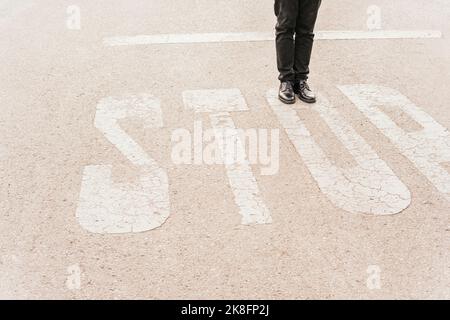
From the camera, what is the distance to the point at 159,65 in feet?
24.2

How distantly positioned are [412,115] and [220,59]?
2.66 metres

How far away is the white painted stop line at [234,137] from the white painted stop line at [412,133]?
1299 millimetres

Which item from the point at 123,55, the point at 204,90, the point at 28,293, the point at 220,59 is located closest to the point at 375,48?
the point at 220,59

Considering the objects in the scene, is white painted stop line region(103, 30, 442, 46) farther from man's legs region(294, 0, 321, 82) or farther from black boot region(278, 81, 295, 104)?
black boot region(278, 81, 295, 104)

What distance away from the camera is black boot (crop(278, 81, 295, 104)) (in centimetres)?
625

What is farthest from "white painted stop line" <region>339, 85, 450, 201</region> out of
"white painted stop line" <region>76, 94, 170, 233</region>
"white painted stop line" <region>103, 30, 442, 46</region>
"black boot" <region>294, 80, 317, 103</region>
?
"white painted stop line" <region>76, 94, 170, 233</region>

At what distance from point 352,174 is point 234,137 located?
1189 mm

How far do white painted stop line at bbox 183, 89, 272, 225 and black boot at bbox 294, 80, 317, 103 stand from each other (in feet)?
2.00

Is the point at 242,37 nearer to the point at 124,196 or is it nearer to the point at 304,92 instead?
the point at 304,92

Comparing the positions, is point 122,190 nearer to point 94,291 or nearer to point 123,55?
point 94,291

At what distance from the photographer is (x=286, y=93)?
20.7 ft

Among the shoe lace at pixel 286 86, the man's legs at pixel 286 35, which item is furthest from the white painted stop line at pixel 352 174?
the man's legs at pixel 286 35

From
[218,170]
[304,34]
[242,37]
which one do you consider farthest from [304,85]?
[242,37]

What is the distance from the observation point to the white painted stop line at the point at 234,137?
4.46 meters
